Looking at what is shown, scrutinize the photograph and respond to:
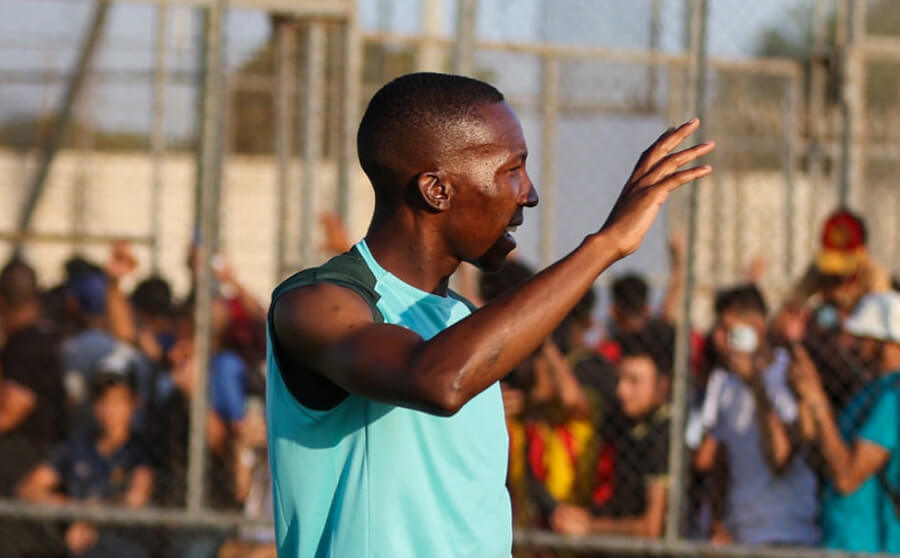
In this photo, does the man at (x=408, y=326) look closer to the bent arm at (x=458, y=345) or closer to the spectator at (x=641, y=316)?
the bent arm at (x=458, y=345)

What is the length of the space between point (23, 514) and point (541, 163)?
2.97 m

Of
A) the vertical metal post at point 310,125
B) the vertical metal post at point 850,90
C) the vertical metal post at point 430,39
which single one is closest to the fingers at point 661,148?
the vertical metal post at point 310,125

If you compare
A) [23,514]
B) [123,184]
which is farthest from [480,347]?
[123,184]

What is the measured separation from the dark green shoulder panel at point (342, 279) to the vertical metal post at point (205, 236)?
3.30 meters

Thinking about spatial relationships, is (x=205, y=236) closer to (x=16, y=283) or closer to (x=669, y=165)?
(x=16, y=283)

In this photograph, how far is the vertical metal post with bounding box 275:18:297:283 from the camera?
643 cm

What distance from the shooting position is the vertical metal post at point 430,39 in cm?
703

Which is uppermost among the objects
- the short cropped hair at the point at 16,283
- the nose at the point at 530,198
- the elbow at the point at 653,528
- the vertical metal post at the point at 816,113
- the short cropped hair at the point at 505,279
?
the vertical metal post at the point at 816,113

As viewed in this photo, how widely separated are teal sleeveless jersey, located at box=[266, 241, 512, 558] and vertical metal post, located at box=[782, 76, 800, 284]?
526cm

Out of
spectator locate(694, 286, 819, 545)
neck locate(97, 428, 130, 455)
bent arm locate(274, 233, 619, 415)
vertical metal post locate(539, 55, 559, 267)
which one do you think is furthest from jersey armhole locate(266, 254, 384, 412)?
vertical metal post locate(539, 55, 559, 267)

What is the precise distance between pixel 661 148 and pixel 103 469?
468 cm

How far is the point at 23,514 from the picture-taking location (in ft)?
18.2

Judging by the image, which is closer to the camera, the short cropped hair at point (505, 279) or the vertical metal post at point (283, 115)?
the short cropped hair at point (505, 279)

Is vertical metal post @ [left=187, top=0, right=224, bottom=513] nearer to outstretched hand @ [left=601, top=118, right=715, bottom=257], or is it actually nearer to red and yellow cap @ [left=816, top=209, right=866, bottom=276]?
red and yellow cap @ [left=816, top=209, right=866, bottom=276]
